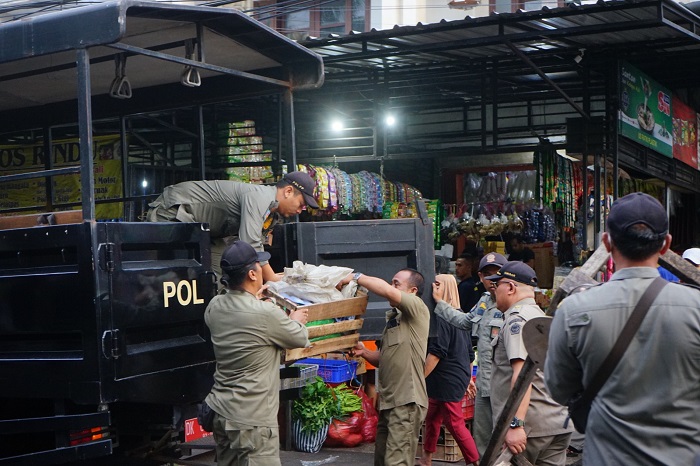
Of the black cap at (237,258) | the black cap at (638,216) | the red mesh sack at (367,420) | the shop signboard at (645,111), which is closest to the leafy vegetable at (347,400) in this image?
the red mesh sack at (367,420)

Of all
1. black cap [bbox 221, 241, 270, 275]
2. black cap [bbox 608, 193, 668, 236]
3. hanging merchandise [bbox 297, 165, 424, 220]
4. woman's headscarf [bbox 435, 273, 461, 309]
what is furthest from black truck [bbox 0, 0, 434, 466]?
hanging merchandise [bbox 297, 165, 424, 220]

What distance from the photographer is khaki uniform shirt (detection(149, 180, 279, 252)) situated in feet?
20.8

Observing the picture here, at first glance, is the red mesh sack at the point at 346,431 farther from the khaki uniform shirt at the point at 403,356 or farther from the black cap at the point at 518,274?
the black cap at the point at 518,274

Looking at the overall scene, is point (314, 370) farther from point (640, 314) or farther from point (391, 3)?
point (391, 3)

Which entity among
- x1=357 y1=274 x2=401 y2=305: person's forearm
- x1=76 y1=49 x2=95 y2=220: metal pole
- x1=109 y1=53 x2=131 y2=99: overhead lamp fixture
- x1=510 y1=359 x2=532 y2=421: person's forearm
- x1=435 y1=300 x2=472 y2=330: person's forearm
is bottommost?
x1=510 y1=359 x2=532 y2=421: person's forearm

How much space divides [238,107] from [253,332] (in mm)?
7979

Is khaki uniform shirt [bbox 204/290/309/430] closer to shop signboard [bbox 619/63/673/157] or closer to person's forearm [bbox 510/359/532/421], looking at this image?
person's forearm [bbox 510/359/532/421]

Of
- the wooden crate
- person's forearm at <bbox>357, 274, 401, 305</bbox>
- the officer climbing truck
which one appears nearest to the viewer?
the officer climbing truck

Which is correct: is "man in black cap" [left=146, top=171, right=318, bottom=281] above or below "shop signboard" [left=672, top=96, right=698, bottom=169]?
below

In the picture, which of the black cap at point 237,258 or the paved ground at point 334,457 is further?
the paved ground at point 334,457

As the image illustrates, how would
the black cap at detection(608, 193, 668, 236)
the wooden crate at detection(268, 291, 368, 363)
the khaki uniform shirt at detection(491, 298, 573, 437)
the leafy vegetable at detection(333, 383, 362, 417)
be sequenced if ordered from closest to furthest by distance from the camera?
the black cap at detection(608, 193, 668, 236) → the khaki uniform shirt at detection(491, 298, 573, 437) → the wooden crate at detection(268, 291, 368, 363) → the leafy vegetable at detection(333, 383, 362, 417)

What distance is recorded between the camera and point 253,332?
537cm

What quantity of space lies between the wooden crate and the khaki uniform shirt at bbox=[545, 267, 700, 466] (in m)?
2.71

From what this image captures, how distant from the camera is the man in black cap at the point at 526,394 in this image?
5465 millimetres
